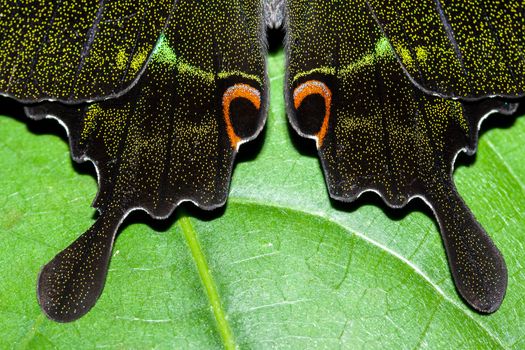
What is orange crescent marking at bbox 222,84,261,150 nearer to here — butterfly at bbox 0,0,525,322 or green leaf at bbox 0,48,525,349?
butterfly at bbox 0,0,525,322

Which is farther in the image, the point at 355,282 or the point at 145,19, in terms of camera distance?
the point at 355,282

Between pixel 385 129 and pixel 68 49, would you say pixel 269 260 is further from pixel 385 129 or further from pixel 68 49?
pixel 68 49

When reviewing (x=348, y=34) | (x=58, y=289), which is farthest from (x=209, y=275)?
(x=348, y=34)

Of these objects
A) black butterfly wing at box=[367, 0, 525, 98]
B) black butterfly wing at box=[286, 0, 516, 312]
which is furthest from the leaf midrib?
black butterfly wing at box=[367, 0, 525, 98]

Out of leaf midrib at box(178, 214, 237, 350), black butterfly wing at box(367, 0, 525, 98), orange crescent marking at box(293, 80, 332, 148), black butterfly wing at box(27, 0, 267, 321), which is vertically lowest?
leaf midrib at box(178, 214, 237, 350)

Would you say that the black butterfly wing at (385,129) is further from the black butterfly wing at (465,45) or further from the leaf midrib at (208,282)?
the leaf midrib at (208,282)

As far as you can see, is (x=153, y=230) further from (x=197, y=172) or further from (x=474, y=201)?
(x=474, y=201)

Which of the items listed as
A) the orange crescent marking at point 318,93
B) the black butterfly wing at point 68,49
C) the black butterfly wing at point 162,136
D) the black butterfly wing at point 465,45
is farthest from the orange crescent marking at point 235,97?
the black butterfly wing at point 465,45
